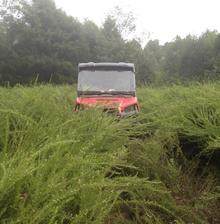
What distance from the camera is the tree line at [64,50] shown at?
33.8m

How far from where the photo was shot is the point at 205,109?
620 centimetres

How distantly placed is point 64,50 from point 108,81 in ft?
83.2

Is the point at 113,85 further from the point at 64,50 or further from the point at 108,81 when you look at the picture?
the point at 64,50

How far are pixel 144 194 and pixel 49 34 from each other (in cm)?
3346

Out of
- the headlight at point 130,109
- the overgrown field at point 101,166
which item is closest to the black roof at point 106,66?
the headlight at point 130,109

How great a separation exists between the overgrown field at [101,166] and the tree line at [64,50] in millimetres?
26237

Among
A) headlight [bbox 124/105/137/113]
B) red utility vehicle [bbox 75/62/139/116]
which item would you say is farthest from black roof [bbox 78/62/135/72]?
headlight [bbox 124/105/137/113]

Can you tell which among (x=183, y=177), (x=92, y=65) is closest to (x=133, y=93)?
(x=92, y=65)

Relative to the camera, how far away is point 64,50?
35.8 metres

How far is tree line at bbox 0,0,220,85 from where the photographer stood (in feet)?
111

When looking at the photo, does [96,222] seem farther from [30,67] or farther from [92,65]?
[30,67]

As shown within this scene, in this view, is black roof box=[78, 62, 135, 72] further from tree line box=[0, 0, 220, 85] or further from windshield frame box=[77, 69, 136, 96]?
tree line box=[0, 0, 220, 85]

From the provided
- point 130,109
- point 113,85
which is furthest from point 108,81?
point 130,109

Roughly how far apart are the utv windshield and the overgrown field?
11.9ft
